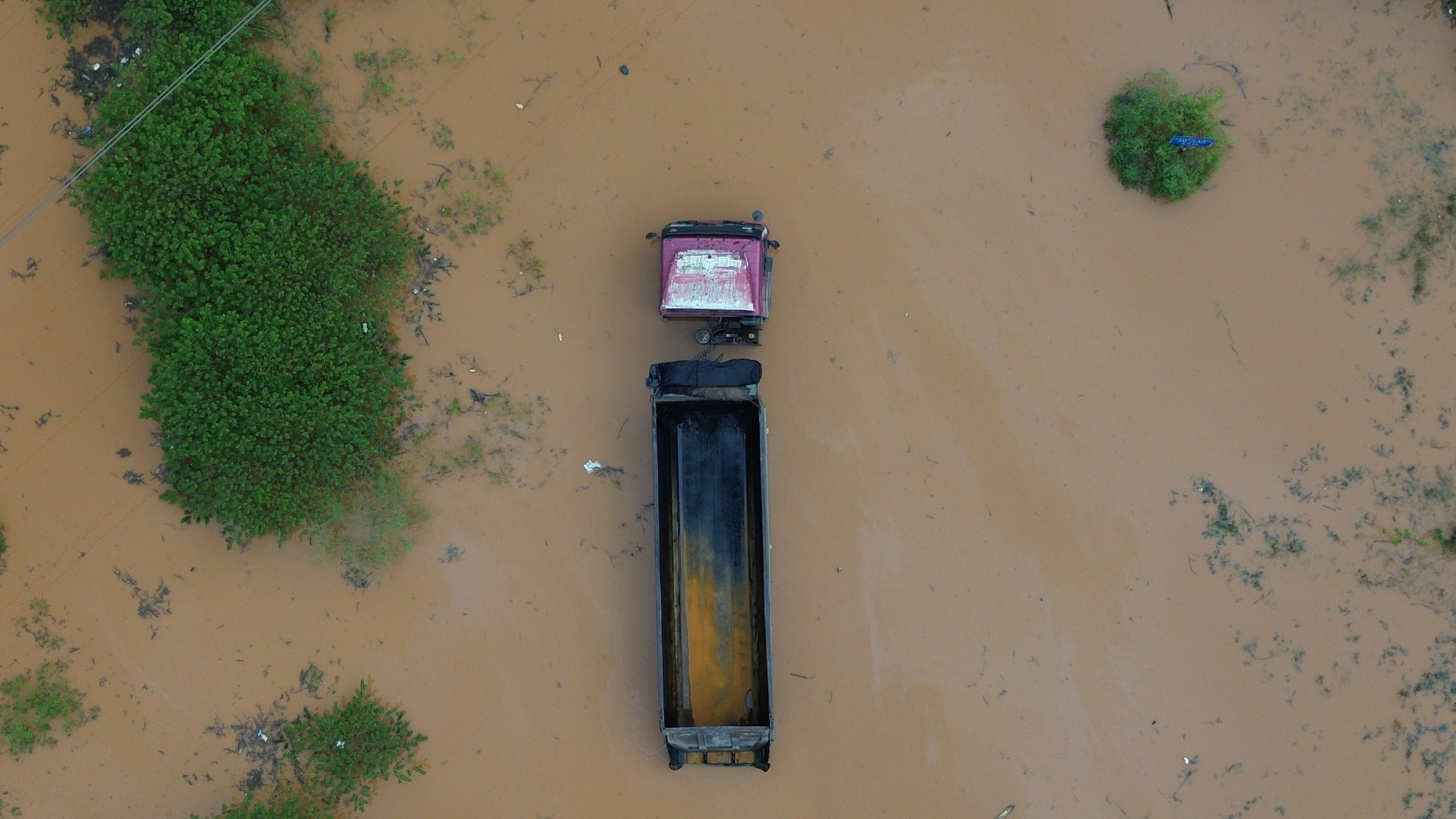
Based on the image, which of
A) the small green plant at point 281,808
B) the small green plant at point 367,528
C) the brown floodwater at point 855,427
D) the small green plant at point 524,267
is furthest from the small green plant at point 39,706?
the small green plant at point 524,267

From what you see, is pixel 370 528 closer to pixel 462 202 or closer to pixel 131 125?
pixel 462 202

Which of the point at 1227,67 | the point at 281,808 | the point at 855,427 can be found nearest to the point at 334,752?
the point at 281,808

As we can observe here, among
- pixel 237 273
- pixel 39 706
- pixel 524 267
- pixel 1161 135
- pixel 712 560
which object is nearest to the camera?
pixel 237 273

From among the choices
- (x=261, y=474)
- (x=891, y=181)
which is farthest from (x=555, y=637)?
(x=891, y=181)

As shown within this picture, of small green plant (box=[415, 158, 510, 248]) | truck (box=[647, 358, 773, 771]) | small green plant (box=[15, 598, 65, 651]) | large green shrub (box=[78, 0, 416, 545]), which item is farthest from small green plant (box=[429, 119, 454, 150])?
small green plant (box=[15, 598, 65, 651])

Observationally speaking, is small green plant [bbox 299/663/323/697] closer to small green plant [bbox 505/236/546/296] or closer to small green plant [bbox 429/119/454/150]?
small green plant [bbox 505/236/546/296]

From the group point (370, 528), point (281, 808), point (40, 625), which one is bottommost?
point (281, 808)

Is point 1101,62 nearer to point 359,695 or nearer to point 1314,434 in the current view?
point 1314,434

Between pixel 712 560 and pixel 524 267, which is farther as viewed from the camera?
pixel 524 267
